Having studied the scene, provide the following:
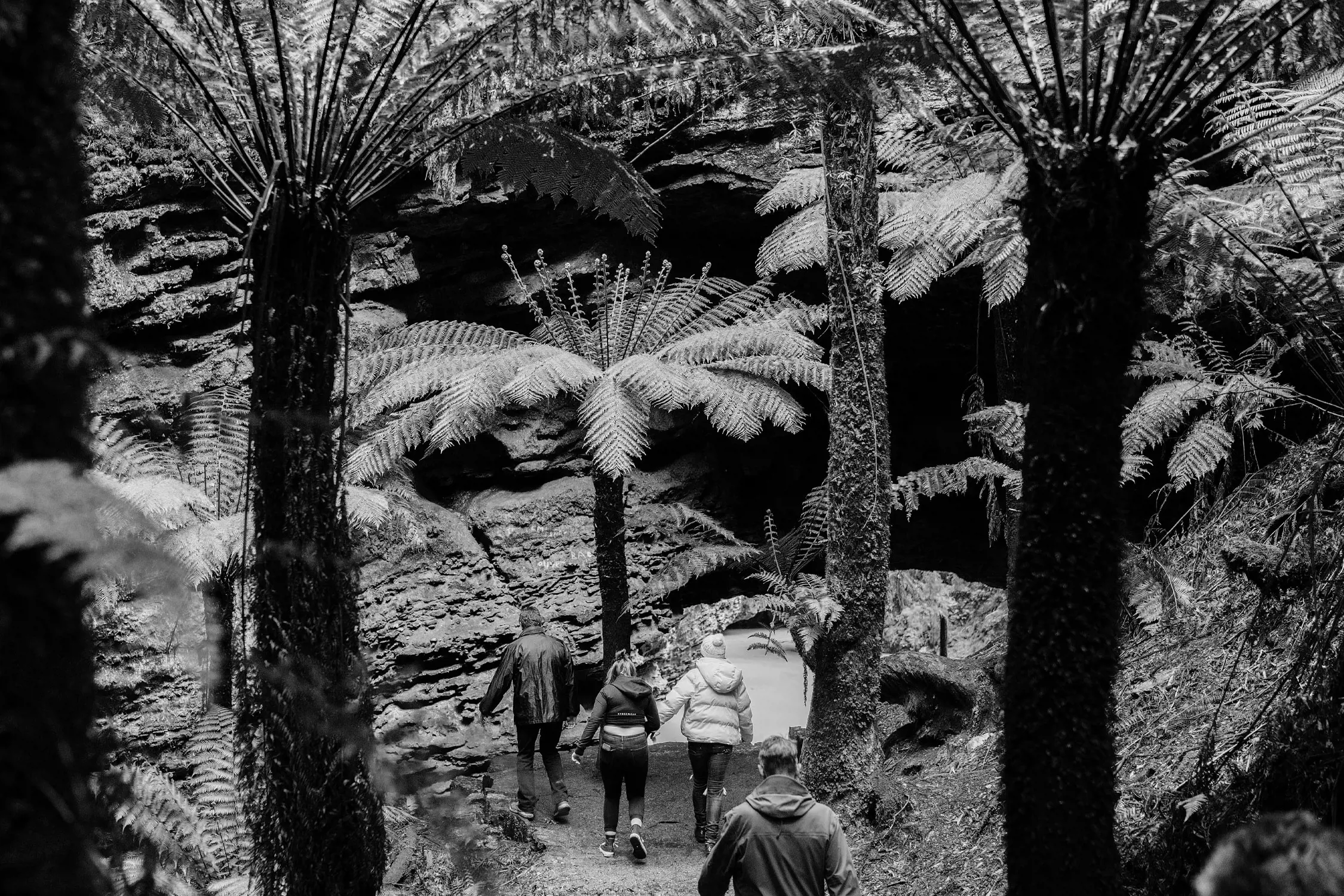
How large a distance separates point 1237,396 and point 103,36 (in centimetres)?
580

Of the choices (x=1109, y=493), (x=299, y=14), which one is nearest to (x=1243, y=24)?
(x=1109, y=493)

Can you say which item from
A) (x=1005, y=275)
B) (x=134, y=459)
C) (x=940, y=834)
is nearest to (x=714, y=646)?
(x=940, y=834)

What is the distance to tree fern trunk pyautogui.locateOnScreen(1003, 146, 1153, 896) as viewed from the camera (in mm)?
2180

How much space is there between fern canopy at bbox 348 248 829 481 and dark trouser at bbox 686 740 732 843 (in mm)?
1895

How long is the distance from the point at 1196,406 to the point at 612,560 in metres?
4.13

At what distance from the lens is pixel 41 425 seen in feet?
3.07

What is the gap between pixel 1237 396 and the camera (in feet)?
19.5

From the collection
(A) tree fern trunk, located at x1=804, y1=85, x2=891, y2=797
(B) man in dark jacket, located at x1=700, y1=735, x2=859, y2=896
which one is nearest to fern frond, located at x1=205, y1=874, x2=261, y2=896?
(B) man in dark jacket, located at x1=700, y1=735, x2=859, y2=896

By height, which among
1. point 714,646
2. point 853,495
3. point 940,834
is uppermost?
point 853,495

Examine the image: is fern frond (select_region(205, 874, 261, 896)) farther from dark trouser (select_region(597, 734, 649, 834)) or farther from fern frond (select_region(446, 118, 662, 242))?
fern frond (select_region(446, 118, 662, 242))

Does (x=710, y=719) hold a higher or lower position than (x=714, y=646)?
lower

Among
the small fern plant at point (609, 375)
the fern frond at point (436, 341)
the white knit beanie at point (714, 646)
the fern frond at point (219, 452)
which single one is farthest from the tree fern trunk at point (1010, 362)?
the fern frond at point (219, 452)

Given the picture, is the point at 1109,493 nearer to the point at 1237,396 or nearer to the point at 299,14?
the point at 299,14

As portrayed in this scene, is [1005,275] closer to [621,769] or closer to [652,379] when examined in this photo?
[652,379]
